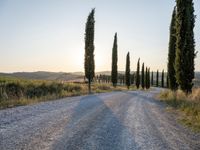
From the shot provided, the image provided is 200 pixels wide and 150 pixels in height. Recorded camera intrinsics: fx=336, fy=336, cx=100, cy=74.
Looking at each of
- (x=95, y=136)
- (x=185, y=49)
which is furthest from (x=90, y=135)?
(x=185, y=49)

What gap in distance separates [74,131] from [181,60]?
19611mm

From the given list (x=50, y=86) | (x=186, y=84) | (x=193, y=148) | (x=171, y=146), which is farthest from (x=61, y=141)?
(x=50, y=86)

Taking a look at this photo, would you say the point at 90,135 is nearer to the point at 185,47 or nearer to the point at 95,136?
the point at 95,136

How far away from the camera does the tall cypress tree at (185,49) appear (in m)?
27.7

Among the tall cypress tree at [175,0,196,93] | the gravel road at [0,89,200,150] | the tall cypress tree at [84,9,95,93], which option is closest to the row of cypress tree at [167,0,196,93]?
the tall cypress tree at [175,0,196,93]

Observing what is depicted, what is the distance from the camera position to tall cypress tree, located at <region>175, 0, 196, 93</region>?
27.7 meters

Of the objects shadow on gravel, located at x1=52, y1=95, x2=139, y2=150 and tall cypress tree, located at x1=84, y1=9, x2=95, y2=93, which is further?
tall cypress tree, located at x1=84, y1=9, x2=95, y2=93

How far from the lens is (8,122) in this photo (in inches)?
Answer: 452

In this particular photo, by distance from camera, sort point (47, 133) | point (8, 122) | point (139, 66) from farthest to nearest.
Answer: point (139, 66) → point (8, 122) → point (47, 133)

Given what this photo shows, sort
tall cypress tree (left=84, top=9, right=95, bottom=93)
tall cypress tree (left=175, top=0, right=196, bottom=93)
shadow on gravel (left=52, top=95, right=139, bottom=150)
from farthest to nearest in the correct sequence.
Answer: tall cypress tree (left=84, top=9, right=95, bottom=93), tall cypress tree (left=175, top=0, right=196, bottom=93), shadow on gravel (left=52, top=95, right=139, bottom=150)

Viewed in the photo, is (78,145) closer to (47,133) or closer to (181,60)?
(47,133)

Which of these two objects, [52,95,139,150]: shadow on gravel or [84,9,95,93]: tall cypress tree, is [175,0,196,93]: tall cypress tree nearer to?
[52,95,139,150]: shadow on gravel

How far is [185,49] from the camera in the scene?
27.8m

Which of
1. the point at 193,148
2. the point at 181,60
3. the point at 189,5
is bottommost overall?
the point at 193,148
